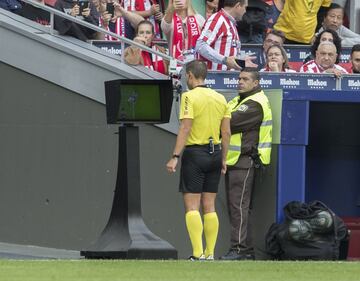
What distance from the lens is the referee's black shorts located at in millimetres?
14922

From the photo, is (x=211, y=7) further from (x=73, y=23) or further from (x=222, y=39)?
(x=73, y=23)

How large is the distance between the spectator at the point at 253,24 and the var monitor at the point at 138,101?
4778 mm

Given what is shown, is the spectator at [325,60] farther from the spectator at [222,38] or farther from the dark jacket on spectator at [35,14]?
the dark jacket on spectator at [35,14]

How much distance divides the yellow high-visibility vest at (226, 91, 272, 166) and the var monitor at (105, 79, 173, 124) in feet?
4.91

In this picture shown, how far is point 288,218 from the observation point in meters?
16.0

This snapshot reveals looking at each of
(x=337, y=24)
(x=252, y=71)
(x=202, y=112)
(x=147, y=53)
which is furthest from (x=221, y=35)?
(x=337, y=24)

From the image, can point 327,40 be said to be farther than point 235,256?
Yes

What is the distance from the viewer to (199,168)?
14.9 m

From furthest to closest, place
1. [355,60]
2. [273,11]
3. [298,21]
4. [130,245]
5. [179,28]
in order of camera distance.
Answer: [273,11], [298,21], [179,28], [355,60], [130,245]

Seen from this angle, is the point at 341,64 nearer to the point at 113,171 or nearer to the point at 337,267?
the point at 113,171

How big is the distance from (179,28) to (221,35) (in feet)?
2.19

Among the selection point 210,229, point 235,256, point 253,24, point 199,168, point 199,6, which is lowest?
point 235,256

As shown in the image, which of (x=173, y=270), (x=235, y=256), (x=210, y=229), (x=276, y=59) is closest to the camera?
(x=173, y=270)

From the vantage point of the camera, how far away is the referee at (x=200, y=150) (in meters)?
14.9
